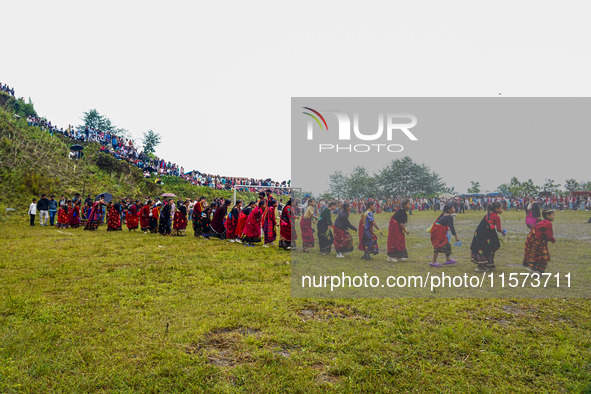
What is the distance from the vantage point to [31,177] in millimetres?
22250

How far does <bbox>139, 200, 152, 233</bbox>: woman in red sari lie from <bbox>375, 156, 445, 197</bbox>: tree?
12.2 metres

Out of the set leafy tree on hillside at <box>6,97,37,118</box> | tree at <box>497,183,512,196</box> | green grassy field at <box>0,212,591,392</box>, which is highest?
leafy tree on hillside at <box>6,97,37,118</box>

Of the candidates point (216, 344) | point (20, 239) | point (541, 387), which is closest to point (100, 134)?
point (20, 239)

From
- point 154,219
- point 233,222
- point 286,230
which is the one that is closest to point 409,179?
point 286,230

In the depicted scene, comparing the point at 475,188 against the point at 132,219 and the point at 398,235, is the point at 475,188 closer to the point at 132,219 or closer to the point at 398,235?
the point at 398,235

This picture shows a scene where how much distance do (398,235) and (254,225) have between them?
5459 mm

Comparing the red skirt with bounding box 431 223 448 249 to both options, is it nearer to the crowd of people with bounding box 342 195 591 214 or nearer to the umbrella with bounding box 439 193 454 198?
the crowd of people with bounding box 342 195 591 214

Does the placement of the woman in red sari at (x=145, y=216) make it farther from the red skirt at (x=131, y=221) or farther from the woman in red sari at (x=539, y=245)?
the woman in red sari at (x=539, y=245)

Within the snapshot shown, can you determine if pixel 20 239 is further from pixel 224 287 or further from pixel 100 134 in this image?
pixel 100 134

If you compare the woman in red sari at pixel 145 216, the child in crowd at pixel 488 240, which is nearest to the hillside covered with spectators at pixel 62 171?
the woman in red sari at pixel 145 216

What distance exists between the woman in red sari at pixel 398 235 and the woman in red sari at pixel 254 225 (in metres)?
5.17

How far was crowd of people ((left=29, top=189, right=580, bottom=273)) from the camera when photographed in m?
6.54

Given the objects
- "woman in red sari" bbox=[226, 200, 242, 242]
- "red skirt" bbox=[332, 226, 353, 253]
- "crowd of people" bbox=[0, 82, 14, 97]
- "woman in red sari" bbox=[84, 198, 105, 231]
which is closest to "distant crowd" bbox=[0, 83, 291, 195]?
"crowd of people" bbox=[0, 82, 14, 97]

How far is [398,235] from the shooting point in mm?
7547
